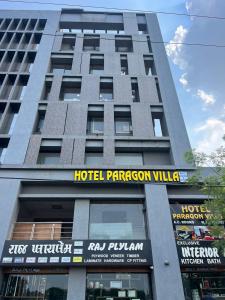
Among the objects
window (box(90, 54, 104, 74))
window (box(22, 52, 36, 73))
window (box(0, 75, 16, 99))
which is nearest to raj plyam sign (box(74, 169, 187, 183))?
window (box(0, 75, 16, 99))

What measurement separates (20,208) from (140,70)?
16.4 metres

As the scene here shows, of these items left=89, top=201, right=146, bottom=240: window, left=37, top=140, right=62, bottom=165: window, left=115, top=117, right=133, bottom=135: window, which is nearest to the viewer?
left=89, top=201, right=146, bottom=240: window

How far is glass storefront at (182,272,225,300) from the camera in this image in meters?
13.4

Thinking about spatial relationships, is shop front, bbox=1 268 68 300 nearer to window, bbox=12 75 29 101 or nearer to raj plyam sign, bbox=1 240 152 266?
raj plyam sign, bbox=1 240 152 266

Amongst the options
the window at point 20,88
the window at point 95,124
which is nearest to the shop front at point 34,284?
the window at point 95,124

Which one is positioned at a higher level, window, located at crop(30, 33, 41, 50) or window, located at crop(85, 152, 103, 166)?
window, located at crop(30, 33, 41, 50)

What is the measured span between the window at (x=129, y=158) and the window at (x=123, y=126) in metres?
2.14

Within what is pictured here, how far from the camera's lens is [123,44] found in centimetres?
2842

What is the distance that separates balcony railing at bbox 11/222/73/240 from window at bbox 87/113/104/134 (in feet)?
27.0

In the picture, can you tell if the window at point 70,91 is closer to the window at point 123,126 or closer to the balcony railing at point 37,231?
the window at point 123,126

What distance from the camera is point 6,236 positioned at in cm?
1405

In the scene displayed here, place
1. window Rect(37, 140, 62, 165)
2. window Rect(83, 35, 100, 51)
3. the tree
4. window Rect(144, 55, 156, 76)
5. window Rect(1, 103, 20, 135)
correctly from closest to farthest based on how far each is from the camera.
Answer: the tree → window Rect(37, 140, 62, 165) → window Rect(1, 103, 20, 135) → window Rect(144, 55, 156, 76) → window Rect(83, 35, 100, 51)

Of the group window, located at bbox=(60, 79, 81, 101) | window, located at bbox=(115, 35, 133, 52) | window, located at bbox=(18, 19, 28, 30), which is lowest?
window, located at bbox=(60, 79, 81, 101)

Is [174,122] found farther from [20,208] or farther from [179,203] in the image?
[20,208]
